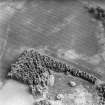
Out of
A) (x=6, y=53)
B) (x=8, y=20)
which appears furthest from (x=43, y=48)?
(x=8, y=20)

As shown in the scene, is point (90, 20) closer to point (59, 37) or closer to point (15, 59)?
point (59, 37)

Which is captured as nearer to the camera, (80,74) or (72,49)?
(80,74)

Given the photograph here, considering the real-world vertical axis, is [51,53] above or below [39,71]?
above

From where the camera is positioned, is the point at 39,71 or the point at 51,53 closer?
the point at 39,71

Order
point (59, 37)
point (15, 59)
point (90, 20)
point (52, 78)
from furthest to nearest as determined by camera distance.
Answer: point (90, 20) → point (59, 37) → point (15, 59) → point (52, 78)

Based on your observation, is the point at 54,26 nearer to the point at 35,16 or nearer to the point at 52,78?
the point at 35,16

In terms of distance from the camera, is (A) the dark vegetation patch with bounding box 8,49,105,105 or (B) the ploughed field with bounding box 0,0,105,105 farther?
(A) the dark vegetation patch with bounding box 8,49,105,105

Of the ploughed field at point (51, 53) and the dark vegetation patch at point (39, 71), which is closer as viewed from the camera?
the ploughed field at point (51, 53)

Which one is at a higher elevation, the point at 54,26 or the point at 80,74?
the point at 54,26

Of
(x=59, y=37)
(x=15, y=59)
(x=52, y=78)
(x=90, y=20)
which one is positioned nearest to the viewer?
(x=52, y=78)

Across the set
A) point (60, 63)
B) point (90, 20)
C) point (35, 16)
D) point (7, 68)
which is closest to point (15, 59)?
point (7, 68)
